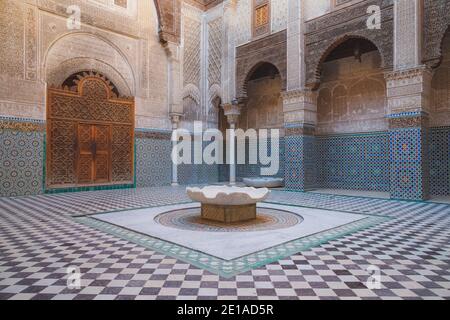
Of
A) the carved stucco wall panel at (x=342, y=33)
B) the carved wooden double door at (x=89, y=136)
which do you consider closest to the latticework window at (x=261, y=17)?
the carved stucco wall panel at (x=342, y=33)

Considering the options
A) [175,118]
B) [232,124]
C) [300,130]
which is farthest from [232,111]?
[300,130]

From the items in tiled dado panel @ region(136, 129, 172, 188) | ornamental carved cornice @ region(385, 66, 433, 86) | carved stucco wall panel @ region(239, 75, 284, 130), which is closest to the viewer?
ornamental carved cornice @ region(385, 66, 433, 86)

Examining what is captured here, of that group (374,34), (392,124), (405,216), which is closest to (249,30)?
(374,34)

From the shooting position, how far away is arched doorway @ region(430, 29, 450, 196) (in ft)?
19.7

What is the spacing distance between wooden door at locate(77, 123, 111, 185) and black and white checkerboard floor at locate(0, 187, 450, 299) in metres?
3.56

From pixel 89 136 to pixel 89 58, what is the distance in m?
1.75

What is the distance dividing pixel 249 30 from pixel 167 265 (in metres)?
7.59

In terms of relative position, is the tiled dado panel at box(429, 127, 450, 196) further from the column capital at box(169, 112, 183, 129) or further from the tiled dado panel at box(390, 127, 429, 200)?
the column capital at box(169, 112, 183, 129)

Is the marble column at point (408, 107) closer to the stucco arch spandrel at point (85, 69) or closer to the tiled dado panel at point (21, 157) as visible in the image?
the stucco arch spandrel at point (85, 69)

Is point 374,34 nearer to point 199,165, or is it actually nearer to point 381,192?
point 381,192

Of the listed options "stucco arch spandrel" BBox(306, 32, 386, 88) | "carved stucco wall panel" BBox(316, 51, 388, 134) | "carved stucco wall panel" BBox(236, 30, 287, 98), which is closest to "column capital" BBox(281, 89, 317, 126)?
"stucco arch spandrel" BBox(306, 32, 386, 88)

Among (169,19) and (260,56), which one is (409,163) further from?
(169,19)

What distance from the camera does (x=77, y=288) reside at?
1.80 meters

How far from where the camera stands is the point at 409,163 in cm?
543
